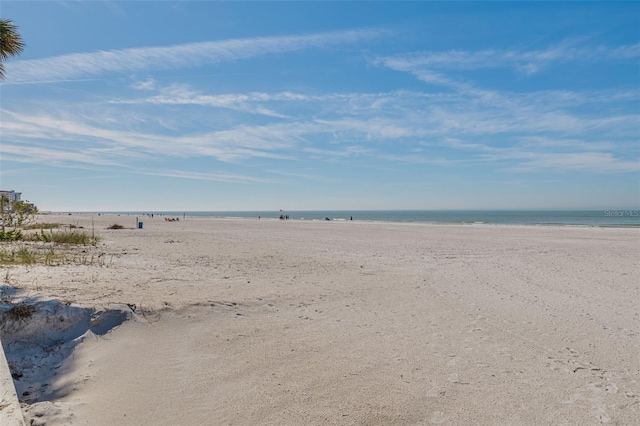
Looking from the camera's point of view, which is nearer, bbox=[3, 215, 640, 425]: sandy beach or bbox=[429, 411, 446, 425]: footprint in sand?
bbox=[429, 411, 446, 425]: footprint in sand

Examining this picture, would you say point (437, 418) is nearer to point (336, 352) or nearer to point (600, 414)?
point (600, 414)

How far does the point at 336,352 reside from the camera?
534 centimetres

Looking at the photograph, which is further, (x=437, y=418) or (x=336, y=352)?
(x=336, y=352)

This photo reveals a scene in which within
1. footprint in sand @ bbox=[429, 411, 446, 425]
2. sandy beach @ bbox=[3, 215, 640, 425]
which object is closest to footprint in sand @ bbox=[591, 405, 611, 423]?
sandy beach @ bbox=[3, 215, 640, 425]

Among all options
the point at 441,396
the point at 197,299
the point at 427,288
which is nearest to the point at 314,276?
the point at 427,288

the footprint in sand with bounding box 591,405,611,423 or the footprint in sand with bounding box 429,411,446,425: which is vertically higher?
the footprint in sand with bounding box 591,405,611,423

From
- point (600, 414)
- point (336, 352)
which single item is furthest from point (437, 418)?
point (336, 352)

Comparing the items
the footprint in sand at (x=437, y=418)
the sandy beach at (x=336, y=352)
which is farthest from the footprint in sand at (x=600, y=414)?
the footprint in sand at (x=437, y=418)

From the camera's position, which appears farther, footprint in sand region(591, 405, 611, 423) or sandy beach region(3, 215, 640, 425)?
sandy beach region(3, 215, 640, 425)

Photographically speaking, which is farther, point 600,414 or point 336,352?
point 336,352

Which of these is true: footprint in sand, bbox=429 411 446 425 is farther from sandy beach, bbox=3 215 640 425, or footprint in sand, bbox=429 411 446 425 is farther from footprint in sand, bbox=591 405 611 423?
footprint in sand, bbox=591 405 611 423

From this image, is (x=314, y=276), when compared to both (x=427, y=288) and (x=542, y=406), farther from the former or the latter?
(x=542, y=406)

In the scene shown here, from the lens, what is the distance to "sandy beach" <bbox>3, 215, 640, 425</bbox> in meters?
3.93

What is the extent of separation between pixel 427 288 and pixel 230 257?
759cm
